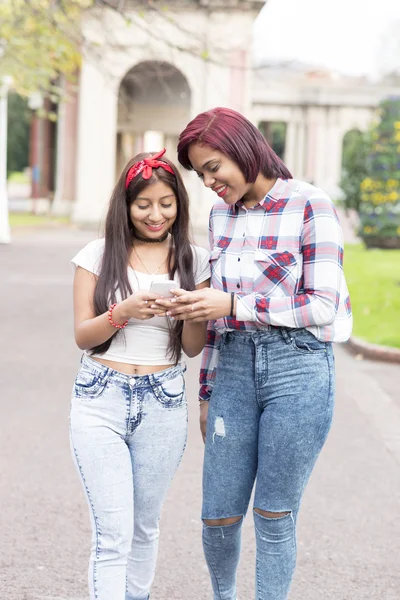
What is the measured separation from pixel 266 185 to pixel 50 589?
205 centimetres

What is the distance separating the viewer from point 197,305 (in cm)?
300

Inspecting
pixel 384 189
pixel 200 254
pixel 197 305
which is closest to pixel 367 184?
pixel 384 189

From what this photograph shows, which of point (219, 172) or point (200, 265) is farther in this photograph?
point (200, 265)

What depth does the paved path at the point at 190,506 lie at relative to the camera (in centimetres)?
426

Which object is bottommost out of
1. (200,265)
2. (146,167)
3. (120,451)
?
(120,451)

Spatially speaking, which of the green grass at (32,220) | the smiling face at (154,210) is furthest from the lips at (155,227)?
the green grass at (32,220)

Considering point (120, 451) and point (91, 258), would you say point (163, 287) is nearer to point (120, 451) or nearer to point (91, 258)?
point (91, 258)

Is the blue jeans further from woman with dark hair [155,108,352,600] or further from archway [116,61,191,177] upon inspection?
archway [116,61,191,177]

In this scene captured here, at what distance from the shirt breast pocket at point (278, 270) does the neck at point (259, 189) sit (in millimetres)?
191

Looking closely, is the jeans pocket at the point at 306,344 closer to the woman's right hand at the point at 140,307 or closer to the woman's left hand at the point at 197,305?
the woman's left hand at the point at 197,305

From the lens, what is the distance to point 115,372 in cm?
324

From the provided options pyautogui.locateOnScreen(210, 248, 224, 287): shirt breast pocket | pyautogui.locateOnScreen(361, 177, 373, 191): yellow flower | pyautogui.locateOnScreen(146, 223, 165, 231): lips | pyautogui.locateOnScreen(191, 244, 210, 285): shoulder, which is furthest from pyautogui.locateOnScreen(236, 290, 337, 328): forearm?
pyautogui.locateOnScreen(361, 177, 373, 191): yellow flower

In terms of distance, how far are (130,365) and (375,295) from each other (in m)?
12.2

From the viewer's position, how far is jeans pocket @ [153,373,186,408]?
3.26 m
